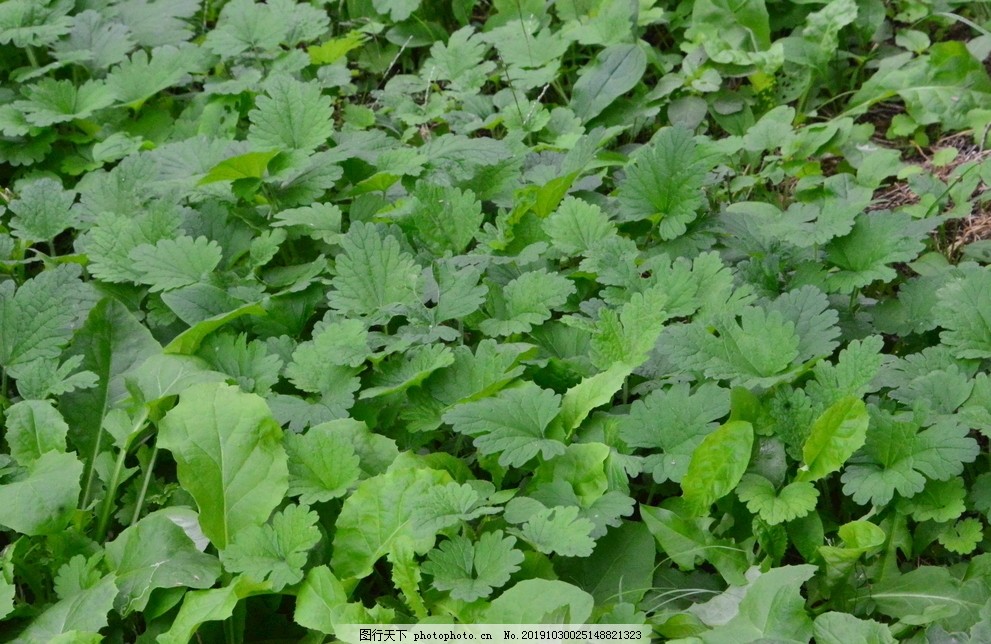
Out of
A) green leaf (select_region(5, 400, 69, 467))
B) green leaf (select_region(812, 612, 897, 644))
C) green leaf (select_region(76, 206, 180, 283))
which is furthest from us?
green leaf (select_region(76, 206, 180, 283))

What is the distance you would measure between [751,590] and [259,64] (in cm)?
245

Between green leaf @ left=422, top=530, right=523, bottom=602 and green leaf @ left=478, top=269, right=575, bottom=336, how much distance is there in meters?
0.57

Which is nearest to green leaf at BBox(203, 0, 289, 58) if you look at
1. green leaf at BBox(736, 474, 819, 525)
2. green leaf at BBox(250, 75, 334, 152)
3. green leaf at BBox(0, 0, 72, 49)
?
green leaf at BBox(0, 0, 72, 49)

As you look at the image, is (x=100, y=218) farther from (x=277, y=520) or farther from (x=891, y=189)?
(x=891, y=189)

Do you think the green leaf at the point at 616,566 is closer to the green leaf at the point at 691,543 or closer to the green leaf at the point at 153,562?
the green leaf at the point at 691,543

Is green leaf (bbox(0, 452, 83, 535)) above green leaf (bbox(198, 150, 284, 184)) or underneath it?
underneath

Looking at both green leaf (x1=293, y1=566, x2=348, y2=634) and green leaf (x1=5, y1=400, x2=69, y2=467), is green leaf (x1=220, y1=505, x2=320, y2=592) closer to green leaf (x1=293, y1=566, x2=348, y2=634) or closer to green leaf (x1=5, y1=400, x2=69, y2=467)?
green leaf (x1=293, y1=566, x2=348, y2=634)

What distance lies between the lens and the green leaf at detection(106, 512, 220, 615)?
6.05 ft

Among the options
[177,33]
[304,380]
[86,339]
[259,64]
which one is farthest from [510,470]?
[177,33]

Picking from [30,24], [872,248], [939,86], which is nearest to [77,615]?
[872,248]

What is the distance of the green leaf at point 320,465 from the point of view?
6.34 ft

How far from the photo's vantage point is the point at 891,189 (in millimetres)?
2969

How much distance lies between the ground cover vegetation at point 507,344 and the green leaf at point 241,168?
1 centimetres

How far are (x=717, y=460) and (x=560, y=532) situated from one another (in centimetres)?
34
